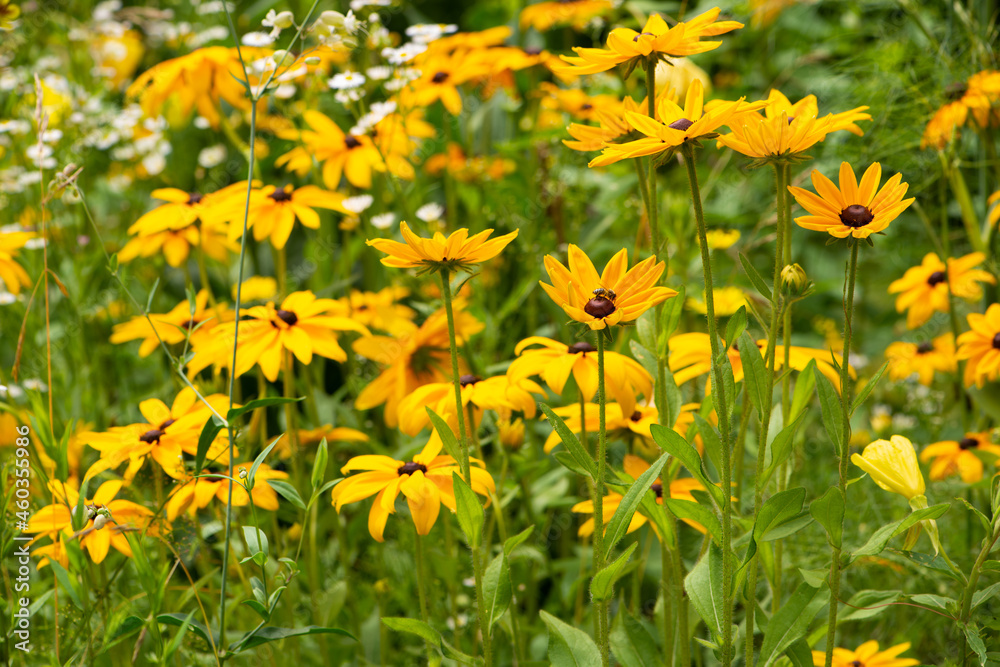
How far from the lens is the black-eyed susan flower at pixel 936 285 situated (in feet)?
3.56

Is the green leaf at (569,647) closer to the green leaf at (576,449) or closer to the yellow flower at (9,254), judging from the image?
the green leaf at (576,449)

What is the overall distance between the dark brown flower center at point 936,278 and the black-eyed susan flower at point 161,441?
902 millimetres

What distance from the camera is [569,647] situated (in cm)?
69

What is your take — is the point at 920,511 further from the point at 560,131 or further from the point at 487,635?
the point at 560,131

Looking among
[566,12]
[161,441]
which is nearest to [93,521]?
[161,441]

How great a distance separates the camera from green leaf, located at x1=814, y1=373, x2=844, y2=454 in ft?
2.19

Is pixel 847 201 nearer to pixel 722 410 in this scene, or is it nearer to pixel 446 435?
pixel 722 410

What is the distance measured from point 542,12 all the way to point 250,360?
1.01 metres

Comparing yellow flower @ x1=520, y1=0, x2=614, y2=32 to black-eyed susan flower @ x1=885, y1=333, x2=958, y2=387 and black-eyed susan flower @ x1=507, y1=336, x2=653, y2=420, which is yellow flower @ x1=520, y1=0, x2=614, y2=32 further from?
black-eyed susan flower @ x1=507, y1=336, x2=653, y2=420

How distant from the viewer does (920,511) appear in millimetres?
621

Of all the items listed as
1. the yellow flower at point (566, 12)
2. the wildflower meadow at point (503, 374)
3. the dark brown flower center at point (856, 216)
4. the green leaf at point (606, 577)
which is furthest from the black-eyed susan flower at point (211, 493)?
the yellow flower at point (566, 12)

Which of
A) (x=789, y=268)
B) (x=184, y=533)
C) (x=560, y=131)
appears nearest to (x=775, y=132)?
(x=789, y=268)

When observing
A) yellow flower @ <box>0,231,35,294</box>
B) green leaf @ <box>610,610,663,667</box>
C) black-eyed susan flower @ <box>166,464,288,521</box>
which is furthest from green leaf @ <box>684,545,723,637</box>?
yellow flower @ <box>0,231,35,294</box>

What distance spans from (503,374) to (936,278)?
0.60 meters
